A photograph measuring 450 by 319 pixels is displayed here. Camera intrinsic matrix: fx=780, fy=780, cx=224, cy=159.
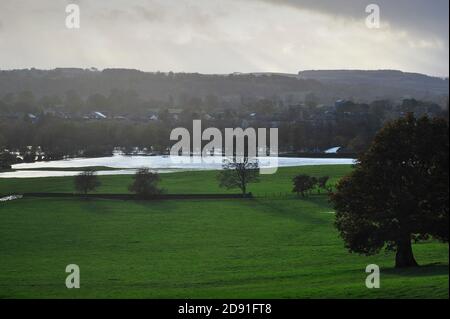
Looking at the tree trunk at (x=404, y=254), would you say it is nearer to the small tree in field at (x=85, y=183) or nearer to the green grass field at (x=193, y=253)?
the green grass field at (x=193, y=253)

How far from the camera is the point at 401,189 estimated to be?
36.0 metres

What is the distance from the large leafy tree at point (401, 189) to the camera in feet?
115

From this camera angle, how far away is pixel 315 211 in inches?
2756

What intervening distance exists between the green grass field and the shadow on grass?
0.22ft

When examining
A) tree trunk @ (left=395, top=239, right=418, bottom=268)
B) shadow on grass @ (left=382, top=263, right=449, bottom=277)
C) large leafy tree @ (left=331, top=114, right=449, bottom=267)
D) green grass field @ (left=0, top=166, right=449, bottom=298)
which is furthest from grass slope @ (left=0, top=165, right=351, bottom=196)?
shadow on grass @ (left=382, top=263, right=449, bottom=277)

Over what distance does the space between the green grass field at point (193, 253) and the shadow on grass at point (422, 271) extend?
0.07 meters

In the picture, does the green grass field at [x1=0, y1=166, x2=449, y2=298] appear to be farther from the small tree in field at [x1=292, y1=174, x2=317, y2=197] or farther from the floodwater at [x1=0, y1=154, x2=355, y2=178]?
the floodwater at [x1=0, y1=154, x2=355, y2=178]

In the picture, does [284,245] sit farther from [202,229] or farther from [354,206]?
[354,206]

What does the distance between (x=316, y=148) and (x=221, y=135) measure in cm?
3215

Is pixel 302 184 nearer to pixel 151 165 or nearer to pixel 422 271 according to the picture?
pixel 151 165

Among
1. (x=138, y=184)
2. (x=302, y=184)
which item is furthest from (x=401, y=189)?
(x=138, y=184)

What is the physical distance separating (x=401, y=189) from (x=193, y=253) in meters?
15.8

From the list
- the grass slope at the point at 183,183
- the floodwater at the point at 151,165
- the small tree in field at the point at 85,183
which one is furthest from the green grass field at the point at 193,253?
the floodwater at the point at 151,165
